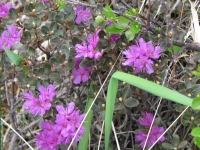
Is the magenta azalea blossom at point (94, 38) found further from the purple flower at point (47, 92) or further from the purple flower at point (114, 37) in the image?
the purple flower at point (47, 92)

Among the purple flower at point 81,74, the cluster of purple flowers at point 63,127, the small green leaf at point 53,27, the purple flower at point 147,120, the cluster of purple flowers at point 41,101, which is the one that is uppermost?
→ the small green leaf at point 53,27

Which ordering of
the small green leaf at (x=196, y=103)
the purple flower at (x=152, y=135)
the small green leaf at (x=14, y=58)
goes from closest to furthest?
the small green leaf at (x=196, y=103)
the small green leaf at (x=14, y=58)
the purple flower at (x=152, y=135)

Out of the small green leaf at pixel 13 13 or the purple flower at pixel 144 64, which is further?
the small green leaf at pixel 13 13

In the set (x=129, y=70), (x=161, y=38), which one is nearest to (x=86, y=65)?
(x=129, y=70)

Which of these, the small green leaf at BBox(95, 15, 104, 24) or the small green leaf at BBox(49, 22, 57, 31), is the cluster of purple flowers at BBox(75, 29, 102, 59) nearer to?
the small green leaf at BBox(95, 15, 104, 24)

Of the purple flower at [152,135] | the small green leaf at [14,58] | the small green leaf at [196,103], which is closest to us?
the small green leaf at [196,103]

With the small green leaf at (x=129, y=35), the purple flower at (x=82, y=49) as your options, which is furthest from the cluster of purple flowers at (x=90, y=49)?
the small green leaf at (x=129, y=35)
